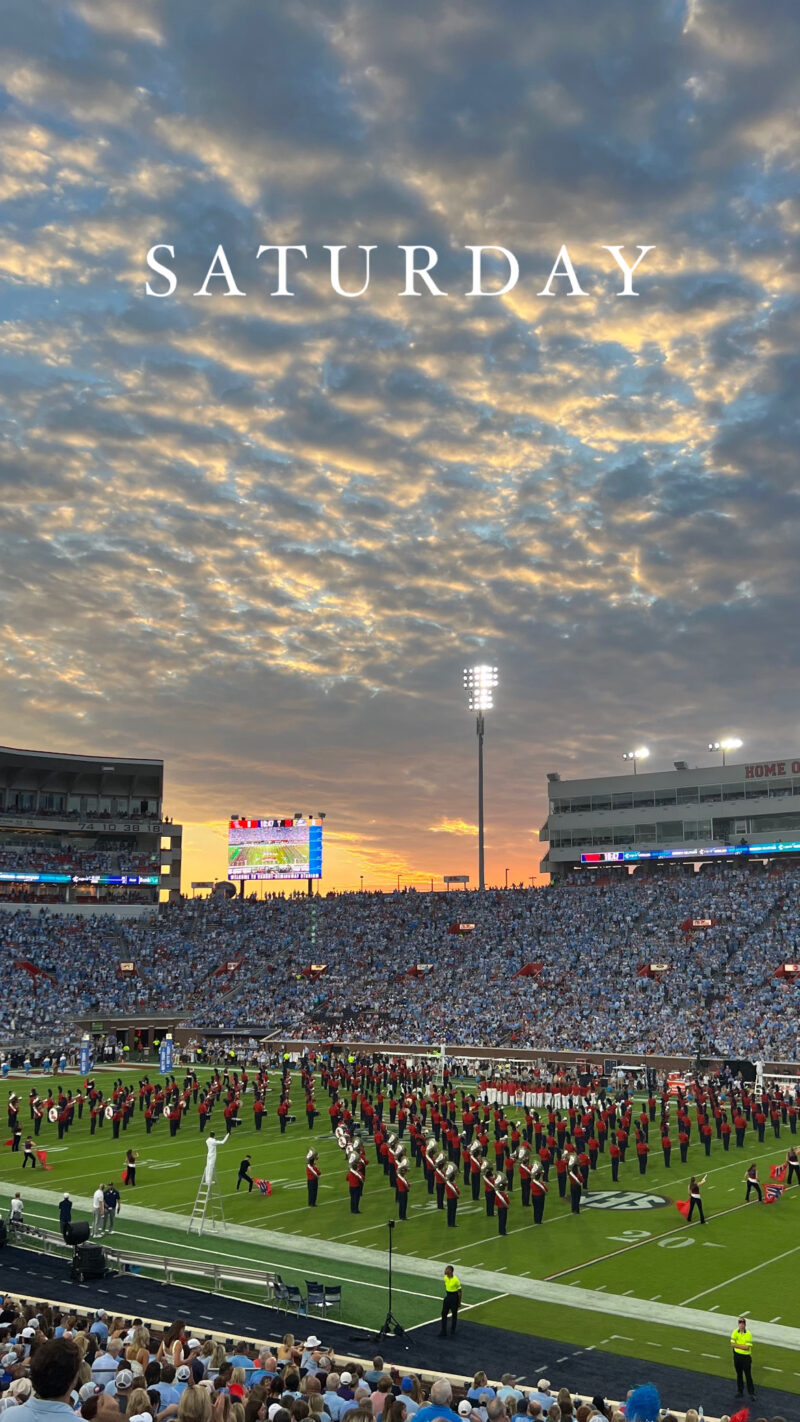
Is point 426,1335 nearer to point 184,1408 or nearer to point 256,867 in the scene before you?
point 184,1408

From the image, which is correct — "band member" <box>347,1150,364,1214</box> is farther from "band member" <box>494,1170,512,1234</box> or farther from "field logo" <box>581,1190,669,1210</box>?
"field logo" <box>581,1190,669,1210</box>

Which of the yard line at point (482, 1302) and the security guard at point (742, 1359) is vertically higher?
the security guard at point (742, 1359)

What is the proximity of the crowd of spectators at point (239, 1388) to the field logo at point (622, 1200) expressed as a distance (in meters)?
11.5

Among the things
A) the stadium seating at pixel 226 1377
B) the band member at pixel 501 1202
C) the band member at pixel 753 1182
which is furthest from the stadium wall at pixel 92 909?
the stadium seating at pixel 226 1377

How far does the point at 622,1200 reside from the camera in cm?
2369

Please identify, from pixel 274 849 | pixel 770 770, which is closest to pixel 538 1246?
pixel 770 770

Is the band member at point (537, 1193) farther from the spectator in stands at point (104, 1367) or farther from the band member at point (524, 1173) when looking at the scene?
the spectator in stands at point (104, 1367)

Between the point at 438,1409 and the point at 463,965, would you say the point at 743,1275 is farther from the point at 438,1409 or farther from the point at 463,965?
the point at 463,965

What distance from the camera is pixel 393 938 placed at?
219ft

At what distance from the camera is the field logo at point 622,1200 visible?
23047 millimetres

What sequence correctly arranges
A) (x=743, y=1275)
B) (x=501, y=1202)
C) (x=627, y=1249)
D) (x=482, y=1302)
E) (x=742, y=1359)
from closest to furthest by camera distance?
(x=742, y=1359), (x=482, y=1302), (x=743, y=1275), (x=627, y=1249), (x=501, y=1202)

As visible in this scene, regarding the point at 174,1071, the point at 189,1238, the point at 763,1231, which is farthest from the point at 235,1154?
the point at 174,1071

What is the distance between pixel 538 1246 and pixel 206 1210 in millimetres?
6315

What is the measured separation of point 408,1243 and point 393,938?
46.8 meters
